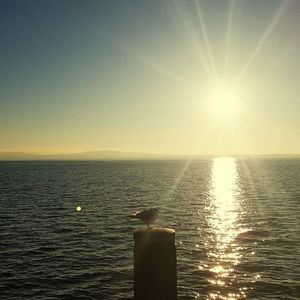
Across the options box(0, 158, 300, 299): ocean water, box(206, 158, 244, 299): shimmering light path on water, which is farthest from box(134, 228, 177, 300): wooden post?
box(206, 158, 244, 299): shimmering light path on water

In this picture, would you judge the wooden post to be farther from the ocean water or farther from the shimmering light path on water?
the shimmering light path on water

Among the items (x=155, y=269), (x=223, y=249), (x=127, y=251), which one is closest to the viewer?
(x=155, y=269)

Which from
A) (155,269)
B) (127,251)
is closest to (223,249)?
(127,251)

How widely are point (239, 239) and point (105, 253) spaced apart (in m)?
13.7

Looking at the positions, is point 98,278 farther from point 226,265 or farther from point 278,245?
point 278,245

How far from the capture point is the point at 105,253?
3334 cm

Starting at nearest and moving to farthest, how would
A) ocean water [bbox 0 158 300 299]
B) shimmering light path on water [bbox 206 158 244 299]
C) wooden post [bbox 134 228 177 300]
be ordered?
wooden post [bbox 134 228 177 300], shimmering light path on water [bbox 206 158 244 299], ocean water [bbox 0 158 300 299]

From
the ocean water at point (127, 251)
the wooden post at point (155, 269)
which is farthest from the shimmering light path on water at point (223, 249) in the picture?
the wooden post at point (155, 269)

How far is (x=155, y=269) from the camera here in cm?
686

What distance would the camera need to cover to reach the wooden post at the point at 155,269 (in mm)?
6852

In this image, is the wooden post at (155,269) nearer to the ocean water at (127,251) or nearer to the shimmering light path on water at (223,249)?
the ocean water at (127,251)

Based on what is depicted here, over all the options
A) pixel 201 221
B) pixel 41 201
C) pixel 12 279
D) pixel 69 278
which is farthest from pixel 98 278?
pixel 41 201

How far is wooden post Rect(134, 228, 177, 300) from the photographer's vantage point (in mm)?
6852

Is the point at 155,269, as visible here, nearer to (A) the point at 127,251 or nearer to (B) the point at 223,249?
(A) the point at 127,251
